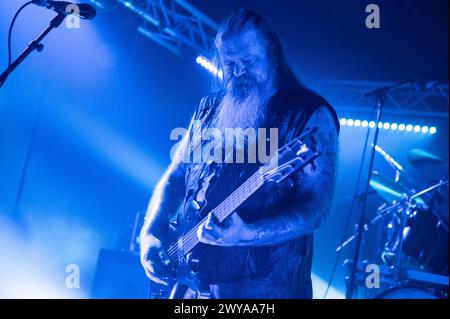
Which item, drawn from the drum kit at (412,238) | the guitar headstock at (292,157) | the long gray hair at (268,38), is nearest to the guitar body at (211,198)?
the guitar headstock at (292,157)

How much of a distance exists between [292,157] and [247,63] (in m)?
0.57

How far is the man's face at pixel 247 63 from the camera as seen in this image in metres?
2.23

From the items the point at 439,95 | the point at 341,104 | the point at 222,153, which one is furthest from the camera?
the point at 341,104

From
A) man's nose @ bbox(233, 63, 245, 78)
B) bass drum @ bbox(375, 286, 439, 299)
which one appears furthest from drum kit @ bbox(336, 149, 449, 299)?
man's nose @ bbox(233, 63, 245, 78)

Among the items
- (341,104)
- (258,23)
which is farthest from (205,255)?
(341,104)

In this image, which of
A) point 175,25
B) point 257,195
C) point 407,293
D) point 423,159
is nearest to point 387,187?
point 423,159

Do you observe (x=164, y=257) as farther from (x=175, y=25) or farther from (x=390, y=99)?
(x=390, y=99)

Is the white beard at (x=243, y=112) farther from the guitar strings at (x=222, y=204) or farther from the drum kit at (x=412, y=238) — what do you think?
the drum kit at (x=412, y=238)

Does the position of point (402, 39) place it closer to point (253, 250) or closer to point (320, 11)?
point (320, 11)

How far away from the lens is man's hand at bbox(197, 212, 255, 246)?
1811mm

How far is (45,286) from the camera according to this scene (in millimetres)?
4508

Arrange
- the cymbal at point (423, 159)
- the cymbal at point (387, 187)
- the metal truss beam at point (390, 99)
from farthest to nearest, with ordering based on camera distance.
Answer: the metal truss beam at point (390, 99) → the cymbal at point (423, 159) → the cymbal at point (387, 187)

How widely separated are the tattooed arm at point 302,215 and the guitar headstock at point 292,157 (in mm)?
46
